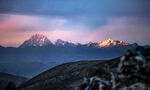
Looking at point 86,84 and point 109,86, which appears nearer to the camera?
point 109,86

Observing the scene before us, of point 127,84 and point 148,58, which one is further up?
point 148,58

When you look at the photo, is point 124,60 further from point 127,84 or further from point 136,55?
point 127,84

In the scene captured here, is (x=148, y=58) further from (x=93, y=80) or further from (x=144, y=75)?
(x=93, y=80)

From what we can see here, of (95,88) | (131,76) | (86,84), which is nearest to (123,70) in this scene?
(131,76)

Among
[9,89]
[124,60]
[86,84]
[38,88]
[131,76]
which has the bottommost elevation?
[38,88]

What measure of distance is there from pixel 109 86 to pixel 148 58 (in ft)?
18.8

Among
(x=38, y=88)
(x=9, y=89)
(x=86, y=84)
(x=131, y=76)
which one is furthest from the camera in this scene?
(x=38, y=88)

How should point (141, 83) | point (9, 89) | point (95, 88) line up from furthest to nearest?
point (9, 89) → point (95, 88) → point (141, 83)

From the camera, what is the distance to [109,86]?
22.0m

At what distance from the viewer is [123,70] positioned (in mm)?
21297

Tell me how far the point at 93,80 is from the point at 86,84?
2932mm

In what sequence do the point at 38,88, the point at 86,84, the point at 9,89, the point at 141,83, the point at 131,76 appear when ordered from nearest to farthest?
the point at 141,83 < the point at 131,76 < the point at 86,84 < the point at 9,89 < the point at 38,88

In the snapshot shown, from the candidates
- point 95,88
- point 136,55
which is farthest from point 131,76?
point 95,88

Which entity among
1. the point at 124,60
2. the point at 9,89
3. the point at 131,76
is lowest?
the point at 9,89
